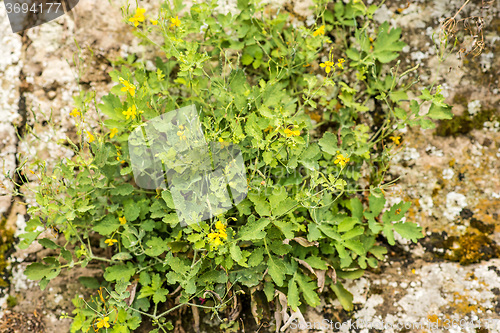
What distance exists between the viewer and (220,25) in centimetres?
253

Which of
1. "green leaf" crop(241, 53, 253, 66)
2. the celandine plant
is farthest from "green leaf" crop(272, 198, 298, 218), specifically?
Result: "green leaf" crop(241, 53, 253, 66)

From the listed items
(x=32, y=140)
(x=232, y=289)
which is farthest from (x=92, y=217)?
(x=232, y=289)

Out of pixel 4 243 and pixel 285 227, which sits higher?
Answer: pixel 285 227

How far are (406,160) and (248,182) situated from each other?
4.23ft

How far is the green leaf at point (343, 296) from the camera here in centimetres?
234

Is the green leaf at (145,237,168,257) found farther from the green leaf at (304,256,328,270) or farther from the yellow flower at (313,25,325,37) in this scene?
the yellow flower at (313,25,325,37)

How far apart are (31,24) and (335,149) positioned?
8.12 ft

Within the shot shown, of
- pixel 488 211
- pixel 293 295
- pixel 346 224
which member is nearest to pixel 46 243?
pixel 293 295

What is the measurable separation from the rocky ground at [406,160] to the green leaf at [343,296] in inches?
5.6

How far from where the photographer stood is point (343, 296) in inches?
92.9

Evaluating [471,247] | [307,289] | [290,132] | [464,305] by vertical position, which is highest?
[290,132]

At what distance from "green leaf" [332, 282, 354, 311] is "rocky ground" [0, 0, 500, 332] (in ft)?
0.47
